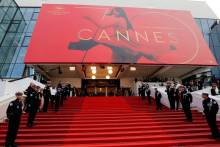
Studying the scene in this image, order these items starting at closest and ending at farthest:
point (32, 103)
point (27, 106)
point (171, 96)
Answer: point (32, 103) < point (27, 106) < point (171, 96)

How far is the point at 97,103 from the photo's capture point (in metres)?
13.1

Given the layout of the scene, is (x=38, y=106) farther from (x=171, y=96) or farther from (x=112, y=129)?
(x=171, y=96)

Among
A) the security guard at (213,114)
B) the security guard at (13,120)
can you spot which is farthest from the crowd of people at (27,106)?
the security guard at (213,114)

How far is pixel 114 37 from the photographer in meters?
18.6

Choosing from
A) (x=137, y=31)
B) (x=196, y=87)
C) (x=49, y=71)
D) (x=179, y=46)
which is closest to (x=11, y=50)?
(x=49, y=71)

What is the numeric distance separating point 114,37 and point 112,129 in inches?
451

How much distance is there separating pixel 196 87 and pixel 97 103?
8.79m

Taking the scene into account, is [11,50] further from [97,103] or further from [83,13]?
[97,103]

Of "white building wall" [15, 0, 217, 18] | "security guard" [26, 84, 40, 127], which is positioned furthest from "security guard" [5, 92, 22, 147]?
"white building wall" [15, 0, 217, 18]

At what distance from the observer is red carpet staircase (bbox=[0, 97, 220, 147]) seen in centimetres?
707

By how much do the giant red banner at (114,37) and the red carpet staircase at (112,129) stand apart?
21.2 ft

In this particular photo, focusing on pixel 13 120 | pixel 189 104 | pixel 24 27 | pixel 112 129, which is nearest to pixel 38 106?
pixel 13 120

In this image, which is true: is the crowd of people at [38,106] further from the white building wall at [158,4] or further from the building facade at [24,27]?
the white building wall at [158,4]

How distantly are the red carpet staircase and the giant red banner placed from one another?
254 inches
